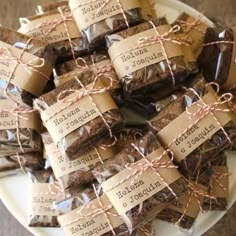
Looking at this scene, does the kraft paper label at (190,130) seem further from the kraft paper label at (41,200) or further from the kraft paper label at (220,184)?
the kraft paper label at (41,200)

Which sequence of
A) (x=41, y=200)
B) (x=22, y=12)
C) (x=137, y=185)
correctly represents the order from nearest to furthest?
(x=137, y=185)
(x=41, y=200)
(x=22, y=12)

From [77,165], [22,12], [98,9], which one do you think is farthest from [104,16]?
[22,12]

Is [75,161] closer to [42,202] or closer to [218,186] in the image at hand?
[42,202]

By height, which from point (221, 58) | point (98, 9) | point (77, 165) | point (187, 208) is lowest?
point (187, 208)

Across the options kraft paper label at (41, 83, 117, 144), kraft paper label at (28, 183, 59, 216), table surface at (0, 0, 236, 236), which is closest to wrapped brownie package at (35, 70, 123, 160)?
kraft paper label at (41, 83, 117, 144)

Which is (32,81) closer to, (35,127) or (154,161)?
(35,127)

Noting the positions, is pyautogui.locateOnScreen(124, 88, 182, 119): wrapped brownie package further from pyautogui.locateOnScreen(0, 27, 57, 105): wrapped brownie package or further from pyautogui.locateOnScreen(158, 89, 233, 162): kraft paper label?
pyautogui.locateOnScreen(0, 27, 57, 105): wrapped brownie package
